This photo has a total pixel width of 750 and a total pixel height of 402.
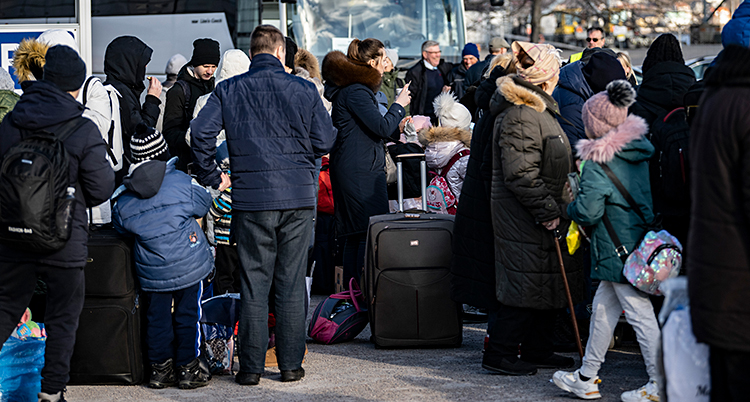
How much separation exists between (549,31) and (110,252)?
179 ft

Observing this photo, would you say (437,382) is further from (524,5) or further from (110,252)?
(524,5)

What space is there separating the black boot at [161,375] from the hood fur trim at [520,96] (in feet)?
8.02

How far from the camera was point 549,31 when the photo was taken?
56688 millimetres

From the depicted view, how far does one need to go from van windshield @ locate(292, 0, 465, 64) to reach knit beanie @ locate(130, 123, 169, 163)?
27.3 feet

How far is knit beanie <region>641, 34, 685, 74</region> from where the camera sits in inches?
225

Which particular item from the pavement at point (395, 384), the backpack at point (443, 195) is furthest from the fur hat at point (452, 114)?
the pavement at point (395, 384)

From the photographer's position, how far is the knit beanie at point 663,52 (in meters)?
5.72

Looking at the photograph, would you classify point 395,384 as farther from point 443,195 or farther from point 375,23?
point 375,23

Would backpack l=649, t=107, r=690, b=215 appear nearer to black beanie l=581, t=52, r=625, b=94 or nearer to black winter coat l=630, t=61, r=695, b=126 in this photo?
black winter coat l=630, t=61, r=695, b=126

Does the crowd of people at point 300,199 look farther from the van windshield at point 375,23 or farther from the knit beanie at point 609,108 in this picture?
the van windshield at point 375,23

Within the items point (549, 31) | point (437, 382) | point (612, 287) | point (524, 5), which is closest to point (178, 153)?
point (437, 382)

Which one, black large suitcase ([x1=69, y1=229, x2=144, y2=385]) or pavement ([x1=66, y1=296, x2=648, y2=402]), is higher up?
black large suitcase ([x1=69, y1=229, x2=144, y2=385])

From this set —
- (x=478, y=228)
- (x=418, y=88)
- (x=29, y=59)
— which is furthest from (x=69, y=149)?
(x=418, y=88)

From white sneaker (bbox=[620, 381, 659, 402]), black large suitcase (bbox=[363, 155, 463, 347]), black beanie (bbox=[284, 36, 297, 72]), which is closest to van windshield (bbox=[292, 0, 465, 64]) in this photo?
black beanie (bbox=[284, 36, 297, 72])
